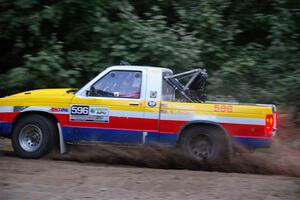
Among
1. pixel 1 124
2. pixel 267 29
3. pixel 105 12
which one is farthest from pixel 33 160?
pixel 267 29

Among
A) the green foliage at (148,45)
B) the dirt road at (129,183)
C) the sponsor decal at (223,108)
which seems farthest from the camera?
the green foliage at (148,45)

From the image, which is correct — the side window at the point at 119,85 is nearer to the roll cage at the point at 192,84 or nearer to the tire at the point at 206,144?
the roll cage at the point at 192,84

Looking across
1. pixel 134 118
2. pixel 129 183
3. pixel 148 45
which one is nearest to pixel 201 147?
pixel 134 118

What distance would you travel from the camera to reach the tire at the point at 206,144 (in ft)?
28.5

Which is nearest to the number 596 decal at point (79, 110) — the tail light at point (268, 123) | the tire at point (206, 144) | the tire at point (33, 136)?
the tire at point (33, 136)

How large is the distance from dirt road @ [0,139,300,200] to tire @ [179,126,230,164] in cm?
46

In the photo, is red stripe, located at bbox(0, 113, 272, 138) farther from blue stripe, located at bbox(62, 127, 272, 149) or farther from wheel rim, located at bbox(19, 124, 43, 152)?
wheel rim, located at bbox(19, 124, 43, 152)

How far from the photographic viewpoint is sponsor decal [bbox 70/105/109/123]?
8.98 m

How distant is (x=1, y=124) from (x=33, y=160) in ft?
3.14

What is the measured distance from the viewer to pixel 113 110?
8.95m

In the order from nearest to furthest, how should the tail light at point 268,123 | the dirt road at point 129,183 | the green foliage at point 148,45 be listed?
1. the dirt road at point 129,183
2. the tail light at point 268,123
3. the green foliage at point 148,45

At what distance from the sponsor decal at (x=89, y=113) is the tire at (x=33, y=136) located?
50 centimetres

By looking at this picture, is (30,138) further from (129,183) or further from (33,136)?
(129,183)

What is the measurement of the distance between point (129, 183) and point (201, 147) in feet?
6.55
